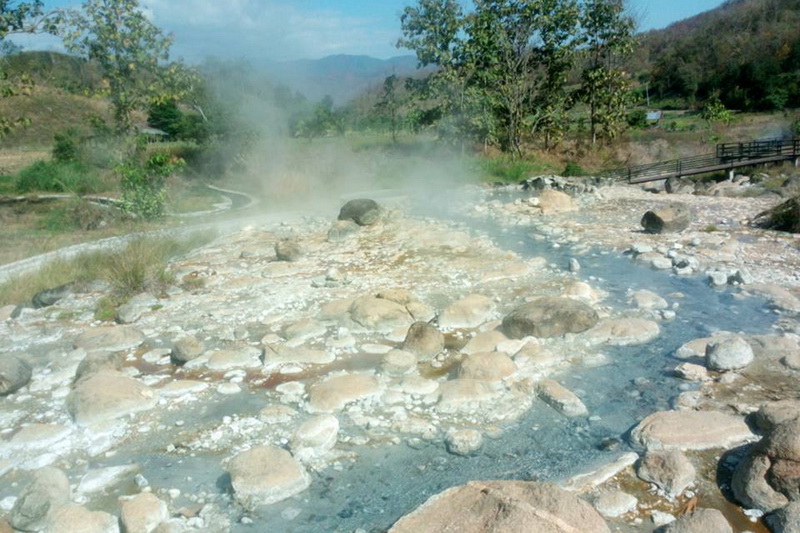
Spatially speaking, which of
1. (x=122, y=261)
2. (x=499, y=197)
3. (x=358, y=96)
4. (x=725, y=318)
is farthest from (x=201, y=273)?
(x=358, y=96)

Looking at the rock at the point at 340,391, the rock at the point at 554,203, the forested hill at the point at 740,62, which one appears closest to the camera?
the rock at the point at 340,391

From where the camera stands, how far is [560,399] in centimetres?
Result: 488

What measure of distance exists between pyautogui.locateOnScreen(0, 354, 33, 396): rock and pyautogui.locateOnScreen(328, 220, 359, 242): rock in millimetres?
5424

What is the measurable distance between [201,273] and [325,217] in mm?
4107

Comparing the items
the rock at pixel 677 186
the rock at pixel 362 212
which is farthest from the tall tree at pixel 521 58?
the rock at pixel 362 212

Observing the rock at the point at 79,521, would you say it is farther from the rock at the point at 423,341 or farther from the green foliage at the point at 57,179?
the green foliage at the point at 57,179

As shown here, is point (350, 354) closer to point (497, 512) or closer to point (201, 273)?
point (497, 512)

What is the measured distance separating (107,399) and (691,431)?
3868mm

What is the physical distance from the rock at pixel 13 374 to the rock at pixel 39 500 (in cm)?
173

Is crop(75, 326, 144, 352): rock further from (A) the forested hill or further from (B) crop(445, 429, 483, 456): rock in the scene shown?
(A) the forested hill

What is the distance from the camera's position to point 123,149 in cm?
1436

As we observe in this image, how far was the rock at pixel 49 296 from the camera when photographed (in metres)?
7.82

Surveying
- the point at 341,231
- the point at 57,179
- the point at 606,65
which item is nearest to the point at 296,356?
the point at 341,231

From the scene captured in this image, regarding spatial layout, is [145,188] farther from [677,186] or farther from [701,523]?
[677,186]
